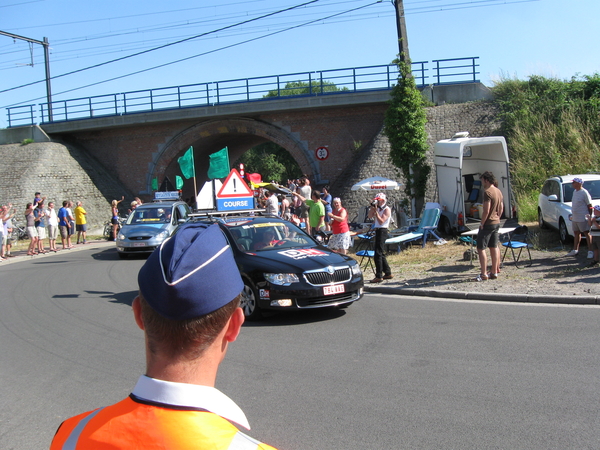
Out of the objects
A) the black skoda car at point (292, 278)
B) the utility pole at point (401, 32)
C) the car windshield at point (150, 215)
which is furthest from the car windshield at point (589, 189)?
the car windshield at point (150, 215)

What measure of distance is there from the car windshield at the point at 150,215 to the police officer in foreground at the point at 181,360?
19186 millimetres

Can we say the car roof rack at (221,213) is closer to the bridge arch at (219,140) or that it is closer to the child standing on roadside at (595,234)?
the child standing on roadside at (595,234)

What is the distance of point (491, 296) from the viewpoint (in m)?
9.70

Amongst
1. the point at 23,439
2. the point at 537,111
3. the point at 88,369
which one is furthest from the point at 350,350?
the point at 537,111

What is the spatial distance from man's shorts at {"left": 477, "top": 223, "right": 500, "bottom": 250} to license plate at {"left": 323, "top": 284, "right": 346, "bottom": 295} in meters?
3.31

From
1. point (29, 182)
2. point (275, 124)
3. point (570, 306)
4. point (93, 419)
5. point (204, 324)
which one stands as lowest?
point (570, 306)

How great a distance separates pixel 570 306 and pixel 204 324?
8.70 m

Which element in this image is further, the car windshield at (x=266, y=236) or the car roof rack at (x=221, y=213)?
the car roof rack at (x=221, y=213)

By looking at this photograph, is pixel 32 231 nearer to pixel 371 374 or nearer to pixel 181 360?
pixel 371 374

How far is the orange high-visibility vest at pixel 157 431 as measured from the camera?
1.29 m

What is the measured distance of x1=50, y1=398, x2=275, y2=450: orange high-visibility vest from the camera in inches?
51.0

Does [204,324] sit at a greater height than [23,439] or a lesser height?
greater

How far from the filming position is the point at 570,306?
8.88m

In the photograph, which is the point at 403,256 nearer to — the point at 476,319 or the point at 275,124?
the point at 476,319
